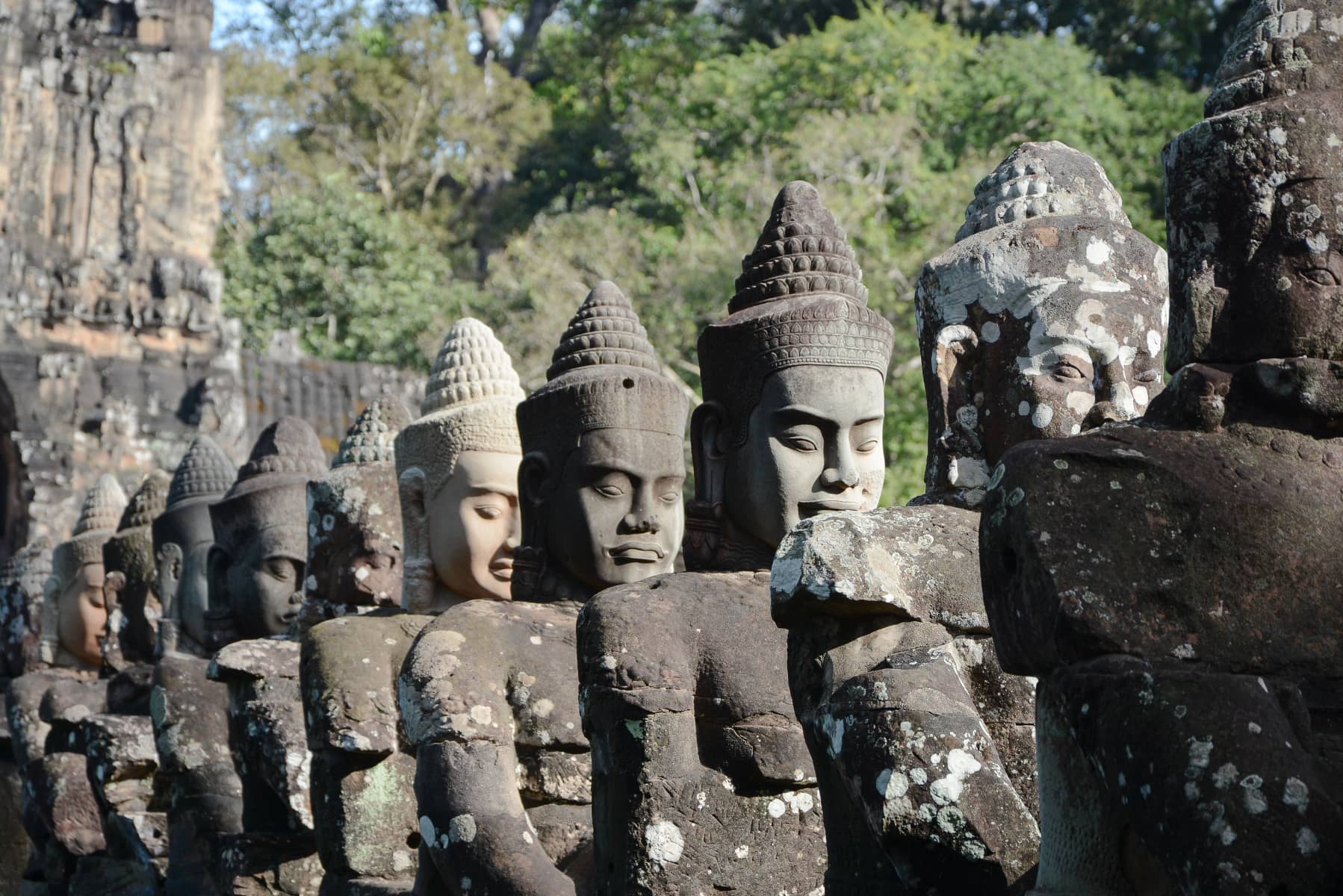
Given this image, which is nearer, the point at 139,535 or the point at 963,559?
the point at 963,559

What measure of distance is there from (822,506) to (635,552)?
40.6 inches

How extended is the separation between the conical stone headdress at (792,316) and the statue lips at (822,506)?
339 millimetres

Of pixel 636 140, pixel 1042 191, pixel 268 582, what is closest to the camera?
pixel 1042 191

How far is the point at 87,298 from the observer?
2941 cm

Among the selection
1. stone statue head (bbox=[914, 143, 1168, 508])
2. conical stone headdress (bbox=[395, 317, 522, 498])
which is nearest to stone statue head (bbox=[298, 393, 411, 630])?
conical stone headdress (bbox=[395, 317, 522, 498])

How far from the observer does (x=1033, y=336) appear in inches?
215

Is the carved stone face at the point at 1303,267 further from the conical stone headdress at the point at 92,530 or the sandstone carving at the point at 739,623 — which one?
the conical stone headdress at the point at 92,530

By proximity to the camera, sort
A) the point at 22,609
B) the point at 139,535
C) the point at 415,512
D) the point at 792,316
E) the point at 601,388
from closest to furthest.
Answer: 1. the point at 792,316
2. the point at 601,388
3. the point at 415,512
4. the point at 139,535
5. the point at 22,609

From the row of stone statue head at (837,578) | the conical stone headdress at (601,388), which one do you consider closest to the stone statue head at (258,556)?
the row of stone statue head at (837,578)

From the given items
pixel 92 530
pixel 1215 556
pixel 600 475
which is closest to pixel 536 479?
pixel 600 475

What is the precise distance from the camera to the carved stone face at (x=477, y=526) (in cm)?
820

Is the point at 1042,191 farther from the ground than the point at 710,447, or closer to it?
farther from the ground

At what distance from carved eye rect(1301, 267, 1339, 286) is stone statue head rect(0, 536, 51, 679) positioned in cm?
1296

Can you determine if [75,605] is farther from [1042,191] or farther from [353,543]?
[1042,191]
